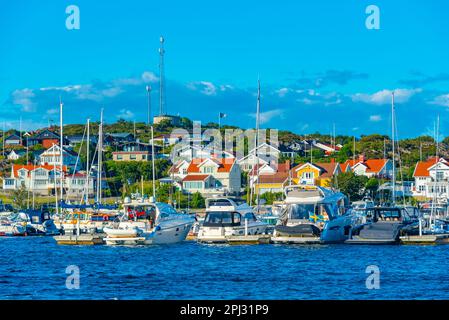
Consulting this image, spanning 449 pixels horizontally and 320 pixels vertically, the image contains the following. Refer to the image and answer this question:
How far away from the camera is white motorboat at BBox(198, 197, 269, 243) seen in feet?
177

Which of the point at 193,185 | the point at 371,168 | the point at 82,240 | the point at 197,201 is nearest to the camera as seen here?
the point at 82,240

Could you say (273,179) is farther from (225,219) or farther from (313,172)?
(225,219)

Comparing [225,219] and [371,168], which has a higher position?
[371,168]

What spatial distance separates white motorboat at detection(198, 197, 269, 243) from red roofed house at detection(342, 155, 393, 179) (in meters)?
57.0

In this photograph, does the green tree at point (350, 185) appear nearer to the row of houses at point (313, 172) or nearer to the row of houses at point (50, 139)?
the row of houses at point (313, 172)

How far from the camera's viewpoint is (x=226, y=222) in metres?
55.7

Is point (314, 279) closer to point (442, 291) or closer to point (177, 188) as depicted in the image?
point (442, 291)

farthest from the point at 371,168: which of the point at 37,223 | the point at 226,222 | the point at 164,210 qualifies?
the point at 164,210

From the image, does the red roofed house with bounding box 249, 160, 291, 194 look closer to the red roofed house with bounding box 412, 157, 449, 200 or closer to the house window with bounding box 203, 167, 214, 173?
the house window with bounding box 203, 167, 214, 173

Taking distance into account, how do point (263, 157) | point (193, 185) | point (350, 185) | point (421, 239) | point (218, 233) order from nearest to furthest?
point (421, 239) → point (218, 233) → point (350, 185) → point (193, 185) → point (263, 157)

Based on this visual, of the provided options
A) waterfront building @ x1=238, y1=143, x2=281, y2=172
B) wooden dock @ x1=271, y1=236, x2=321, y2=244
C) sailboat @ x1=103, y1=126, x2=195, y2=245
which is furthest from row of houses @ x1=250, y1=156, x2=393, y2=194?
wooden dock @ x1=271, y1=236, x2=321, y2=244

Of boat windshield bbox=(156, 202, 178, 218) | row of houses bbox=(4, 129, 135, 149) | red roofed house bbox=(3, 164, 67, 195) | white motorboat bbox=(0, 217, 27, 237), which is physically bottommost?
white motorboat bbox=(0, 217, 27, 237)

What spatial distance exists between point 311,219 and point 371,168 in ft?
216

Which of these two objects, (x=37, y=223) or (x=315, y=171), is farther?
(x=315, y=171)
